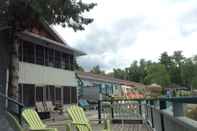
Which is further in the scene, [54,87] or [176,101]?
[54,87]

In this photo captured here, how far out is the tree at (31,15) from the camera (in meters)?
18.0

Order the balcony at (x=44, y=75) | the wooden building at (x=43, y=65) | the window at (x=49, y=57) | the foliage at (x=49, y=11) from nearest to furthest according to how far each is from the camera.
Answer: the foliage at (x=49, y=11) → the wooden building at (x=43, y=65) → the balcony at (x=44, y=75) → the window at (x=49, y=57)

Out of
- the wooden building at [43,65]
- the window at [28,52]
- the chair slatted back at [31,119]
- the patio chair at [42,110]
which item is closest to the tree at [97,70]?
the wooden building at [43,65]

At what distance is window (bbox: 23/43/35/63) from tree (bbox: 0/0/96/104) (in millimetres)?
2321

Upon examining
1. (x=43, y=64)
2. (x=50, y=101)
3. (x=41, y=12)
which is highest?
(x=41, y=12)

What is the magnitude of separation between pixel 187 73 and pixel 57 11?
5943 cm

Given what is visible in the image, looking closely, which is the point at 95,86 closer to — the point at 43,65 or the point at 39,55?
the point at 43,65

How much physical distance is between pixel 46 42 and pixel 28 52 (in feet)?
6.41

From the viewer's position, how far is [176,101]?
3.76 meters

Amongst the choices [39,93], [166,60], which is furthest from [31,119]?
[166,60]

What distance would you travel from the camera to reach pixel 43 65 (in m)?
24.5

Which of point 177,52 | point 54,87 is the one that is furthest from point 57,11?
point 177,52

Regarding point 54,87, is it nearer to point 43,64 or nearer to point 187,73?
point 43,64

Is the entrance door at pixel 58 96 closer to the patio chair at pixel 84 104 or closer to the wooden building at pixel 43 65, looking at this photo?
the wooden building at pixel 43 65
